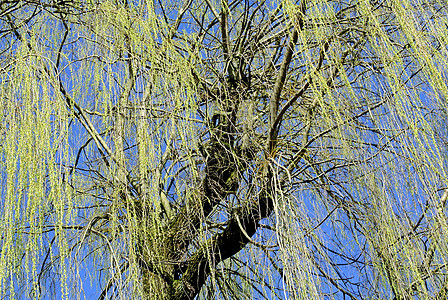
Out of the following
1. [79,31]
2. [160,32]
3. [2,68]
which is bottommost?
[2,68]

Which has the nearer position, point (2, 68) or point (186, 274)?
point (2, 68)

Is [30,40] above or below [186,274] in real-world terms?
above

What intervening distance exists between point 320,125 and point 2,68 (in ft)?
4.01

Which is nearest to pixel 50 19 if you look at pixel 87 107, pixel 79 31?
pixel 79 31

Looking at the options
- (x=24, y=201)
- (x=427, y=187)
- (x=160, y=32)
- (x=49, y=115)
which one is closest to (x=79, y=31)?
(x=160, y=32)

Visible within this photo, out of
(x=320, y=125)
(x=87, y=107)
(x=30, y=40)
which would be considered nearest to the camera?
(x=30, y=40)

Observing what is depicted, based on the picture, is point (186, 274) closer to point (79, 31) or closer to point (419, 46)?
point (79, 31)

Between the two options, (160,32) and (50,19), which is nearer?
(160,32)

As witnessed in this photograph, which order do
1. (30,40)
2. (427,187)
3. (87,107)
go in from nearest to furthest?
1. (427,187)
2. (30,40)
3. (87,107)

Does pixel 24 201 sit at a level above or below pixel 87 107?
below

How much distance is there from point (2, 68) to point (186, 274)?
3.64 feet

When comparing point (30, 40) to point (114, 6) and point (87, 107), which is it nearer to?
point (114, 6)

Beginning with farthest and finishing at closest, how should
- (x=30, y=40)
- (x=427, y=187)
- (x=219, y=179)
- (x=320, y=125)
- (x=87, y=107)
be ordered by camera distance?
1. (x=87, y=107)
2. (x=219, y=179)
3. (x=320, y=125)
4. (x=30, y=40)
5. (x=427, y=187)

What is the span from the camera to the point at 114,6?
2.20 metres
